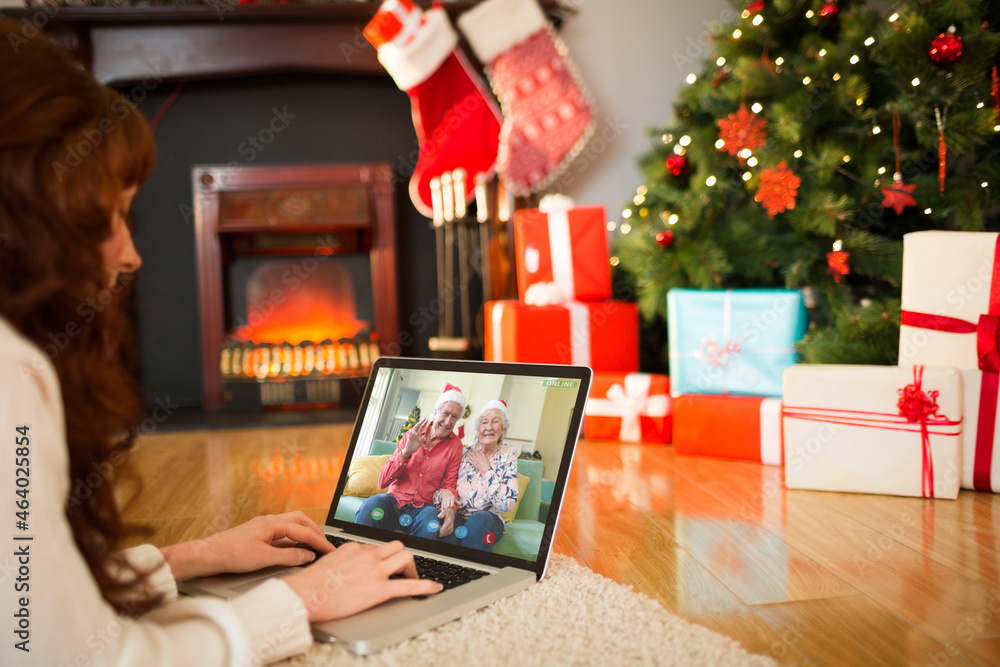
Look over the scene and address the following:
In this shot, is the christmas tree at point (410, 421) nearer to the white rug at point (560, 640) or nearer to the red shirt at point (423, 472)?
the red shirt at point (423, 472)

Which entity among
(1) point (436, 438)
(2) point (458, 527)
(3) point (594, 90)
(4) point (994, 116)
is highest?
(3) point (594, 90)

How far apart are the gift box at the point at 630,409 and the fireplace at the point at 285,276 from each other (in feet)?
3.45

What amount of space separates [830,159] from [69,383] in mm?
1812

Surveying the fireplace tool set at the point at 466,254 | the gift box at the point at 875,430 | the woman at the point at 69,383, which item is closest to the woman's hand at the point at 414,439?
the woman at the point at 69,383

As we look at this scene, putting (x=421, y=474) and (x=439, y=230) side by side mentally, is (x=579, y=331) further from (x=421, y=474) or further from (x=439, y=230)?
(x=421, y=474)

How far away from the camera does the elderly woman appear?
A: 98 centimetres

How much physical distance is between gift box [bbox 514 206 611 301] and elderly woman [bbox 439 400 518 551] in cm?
144

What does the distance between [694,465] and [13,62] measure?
164 centimetres

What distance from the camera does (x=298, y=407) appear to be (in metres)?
2.88

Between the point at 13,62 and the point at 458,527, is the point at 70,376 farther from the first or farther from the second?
the point at 458,527

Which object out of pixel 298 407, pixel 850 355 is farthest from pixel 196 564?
pixel 298 407

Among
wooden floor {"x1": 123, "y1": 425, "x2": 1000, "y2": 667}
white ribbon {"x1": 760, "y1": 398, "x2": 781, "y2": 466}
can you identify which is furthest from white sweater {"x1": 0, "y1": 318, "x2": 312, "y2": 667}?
white ribbon {"x1": 760, "y1": 398, "x2": 781, "y2": 466}

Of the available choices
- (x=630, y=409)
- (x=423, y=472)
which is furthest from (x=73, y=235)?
(x=630, y=409)

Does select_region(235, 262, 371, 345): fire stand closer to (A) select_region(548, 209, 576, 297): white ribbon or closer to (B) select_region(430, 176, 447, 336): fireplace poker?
(B) select_region(430, 176, 447, 336): fireplace poker
